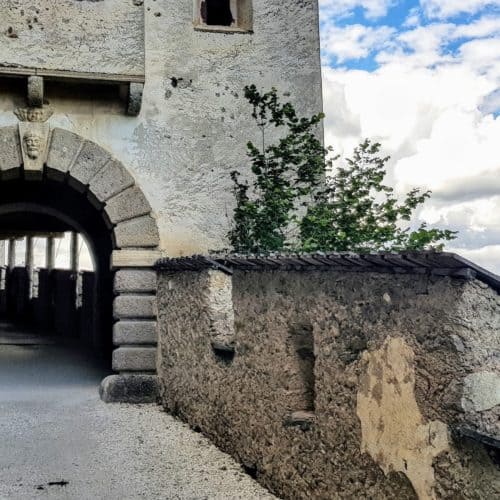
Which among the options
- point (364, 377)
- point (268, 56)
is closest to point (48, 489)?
point (364, 377)

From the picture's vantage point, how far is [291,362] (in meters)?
3.96

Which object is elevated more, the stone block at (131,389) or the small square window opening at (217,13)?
the small square window opening at (217,13)

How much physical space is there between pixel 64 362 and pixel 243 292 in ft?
20.7

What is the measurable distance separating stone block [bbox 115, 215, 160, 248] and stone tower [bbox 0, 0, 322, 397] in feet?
0.03

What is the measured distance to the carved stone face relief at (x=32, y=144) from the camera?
22.9 ft

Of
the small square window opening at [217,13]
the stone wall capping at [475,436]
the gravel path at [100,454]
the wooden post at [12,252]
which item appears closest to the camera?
the stone wall capping at [475,436]

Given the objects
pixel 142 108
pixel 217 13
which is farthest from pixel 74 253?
pixel 142 108

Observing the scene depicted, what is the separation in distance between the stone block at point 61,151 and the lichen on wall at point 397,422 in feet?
15.7

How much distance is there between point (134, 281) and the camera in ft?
23.0

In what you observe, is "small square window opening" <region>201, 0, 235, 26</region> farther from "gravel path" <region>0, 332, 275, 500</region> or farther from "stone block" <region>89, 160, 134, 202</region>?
"gravel path" <region>0, 332, 275, 500</region>

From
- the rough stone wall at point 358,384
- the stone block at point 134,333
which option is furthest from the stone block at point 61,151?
the rough stone wall at point 358,384

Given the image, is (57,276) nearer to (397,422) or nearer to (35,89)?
(35,89)

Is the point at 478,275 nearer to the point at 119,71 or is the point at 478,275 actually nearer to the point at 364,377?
the point at 364,377

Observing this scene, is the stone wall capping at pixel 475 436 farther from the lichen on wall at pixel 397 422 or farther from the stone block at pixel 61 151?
the stone block at pixel 61 151
